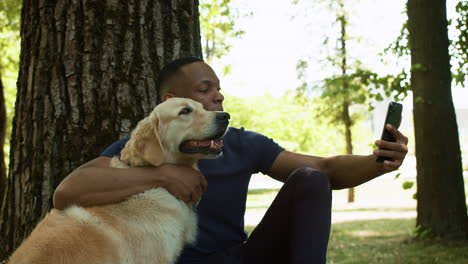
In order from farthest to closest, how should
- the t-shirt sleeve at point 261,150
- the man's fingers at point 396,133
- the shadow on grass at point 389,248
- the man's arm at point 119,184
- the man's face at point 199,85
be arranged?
the shadow on grass at point 389,248, the man's face at point 199,85, the t-shirt sleeve at point 261,150, the man's fingers at point 396,133, the man's arm at point 119,184

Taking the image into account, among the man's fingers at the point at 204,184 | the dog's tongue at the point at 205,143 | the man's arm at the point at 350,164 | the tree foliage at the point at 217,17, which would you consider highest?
the tree foliage at the point at 217,17

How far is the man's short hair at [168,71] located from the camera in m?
3.39

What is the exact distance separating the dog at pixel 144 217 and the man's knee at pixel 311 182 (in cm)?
52

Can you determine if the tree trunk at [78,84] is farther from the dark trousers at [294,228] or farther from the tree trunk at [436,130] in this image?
the tree trunk at [436,130]

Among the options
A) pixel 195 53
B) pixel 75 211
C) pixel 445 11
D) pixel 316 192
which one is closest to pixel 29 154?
pixel 75 211

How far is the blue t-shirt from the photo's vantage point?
304 centimetres

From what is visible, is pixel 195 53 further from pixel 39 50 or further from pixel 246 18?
pixel 246 18

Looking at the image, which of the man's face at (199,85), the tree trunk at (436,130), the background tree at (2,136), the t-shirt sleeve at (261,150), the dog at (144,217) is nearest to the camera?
the dog at (144,217)

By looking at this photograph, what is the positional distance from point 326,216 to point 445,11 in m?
5.99

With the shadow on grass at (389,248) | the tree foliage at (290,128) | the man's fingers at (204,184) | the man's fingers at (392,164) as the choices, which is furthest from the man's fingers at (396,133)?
the tree foliage at (290,128)

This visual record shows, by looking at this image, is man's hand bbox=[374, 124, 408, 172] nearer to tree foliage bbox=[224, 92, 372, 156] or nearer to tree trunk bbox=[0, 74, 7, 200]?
tree trunk bbox=[0, 74, 7, 200]

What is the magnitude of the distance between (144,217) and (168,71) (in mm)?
1194

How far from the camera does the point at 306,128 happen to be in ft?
115

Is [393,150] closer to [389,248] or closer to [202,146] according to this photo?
[202,146]
